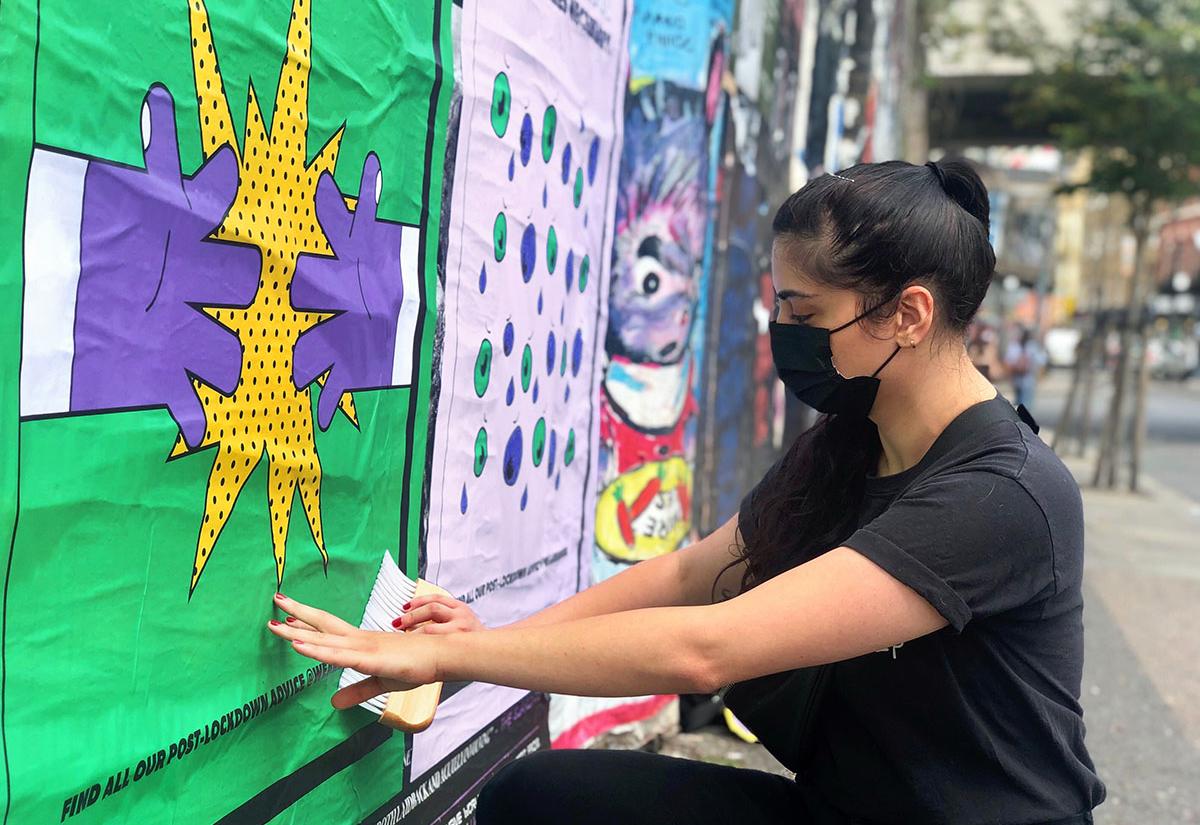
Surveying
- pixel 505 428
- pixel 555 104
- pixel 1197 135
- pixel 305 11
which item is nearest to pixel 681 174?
pixel 555 104

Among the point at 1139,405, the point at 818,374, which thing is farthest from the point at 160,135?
the point at 1139,405

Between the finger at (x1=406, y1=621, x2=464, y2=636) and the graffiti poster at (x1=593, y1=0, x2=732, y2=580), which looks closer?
the finger at (x1=406, y1=621, x2=464, y2=636)

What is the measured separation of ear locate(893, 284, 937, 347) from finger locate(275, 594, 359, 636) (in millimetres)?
920

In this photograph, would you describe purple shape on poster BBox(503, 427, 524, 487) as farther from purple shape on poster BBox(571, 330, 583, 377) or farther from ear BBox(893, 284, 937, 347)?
ear BBox(893, 284, 937, 347)

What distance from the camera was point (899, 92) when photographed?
10758mm

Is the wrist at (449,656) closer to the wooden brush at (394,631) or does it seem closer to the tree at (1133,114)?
the wooden brush at (394,631)

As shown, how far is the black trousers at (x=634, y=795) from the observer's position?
73.0 inches

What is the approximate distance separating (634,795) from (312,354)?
0.87 meters

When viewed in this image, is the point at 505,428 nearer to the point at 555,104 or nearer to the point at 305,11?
the point at 555,104

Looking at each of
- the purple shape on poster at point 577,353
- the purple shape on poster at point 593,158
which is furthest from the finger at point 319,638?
the purple shape on poster at point 593,158

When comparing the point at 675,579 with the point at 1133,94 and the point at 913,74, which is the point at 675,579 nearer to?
the point at 1133,94

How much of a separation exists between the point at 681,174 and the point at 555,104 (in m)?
1.11

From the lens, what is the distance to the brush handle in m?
1.84

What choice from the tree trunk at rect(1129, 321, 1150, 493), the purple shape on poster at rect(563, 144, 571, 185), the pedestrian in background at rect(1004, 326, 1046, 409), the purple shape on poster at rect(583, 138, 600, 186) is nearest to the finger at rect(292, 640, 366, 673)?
the purple shape on poster at rect(563, 144, 571, 185)
